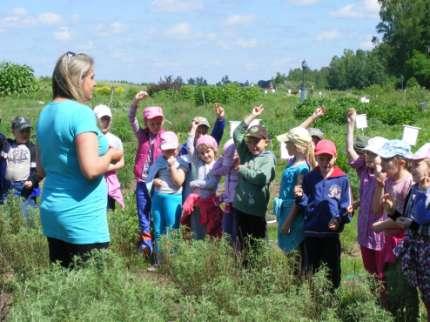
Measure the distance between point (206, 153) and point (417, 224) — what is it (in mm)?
2558

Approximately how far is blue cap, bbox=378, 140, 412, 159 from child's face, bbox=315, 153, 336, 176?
650mm

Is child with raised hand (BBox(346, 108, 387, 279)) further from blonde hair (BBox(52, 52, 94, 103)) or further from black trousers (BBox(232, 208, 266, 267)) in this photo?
blonde hair (BBox(52, 52, 94, 103))

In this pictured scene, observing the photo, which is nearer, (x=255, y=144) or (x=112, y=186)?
(x=255, y=144)

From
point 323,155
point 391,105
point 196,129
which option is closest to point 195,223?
point 196,129

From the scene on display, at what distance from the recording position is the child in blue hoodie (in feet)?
16.4

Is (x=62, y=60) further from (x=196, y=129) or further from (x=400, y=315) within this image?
Result: (x=196, y=129)

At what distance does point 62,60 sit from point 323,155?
7.05ft

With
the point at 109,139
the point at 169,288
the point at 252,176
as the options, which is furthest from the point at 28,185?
the point at 169,288

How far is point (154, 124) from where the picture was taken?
258 inches

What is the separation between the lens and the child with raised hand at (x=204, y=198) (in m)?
6.25

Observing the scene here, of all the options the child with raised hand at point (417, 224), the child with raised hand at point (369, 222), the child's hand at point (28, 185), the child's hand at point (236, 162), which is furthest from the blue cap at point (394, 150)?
the child's hand at point (28, 185)

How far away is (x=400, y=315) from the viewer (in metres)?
4.29

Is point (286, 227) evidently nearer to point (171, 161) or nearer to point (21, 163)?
point (171, 161)

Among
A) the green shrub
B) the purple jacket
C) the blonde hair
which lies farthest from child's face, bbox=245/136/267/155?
the green shrub
